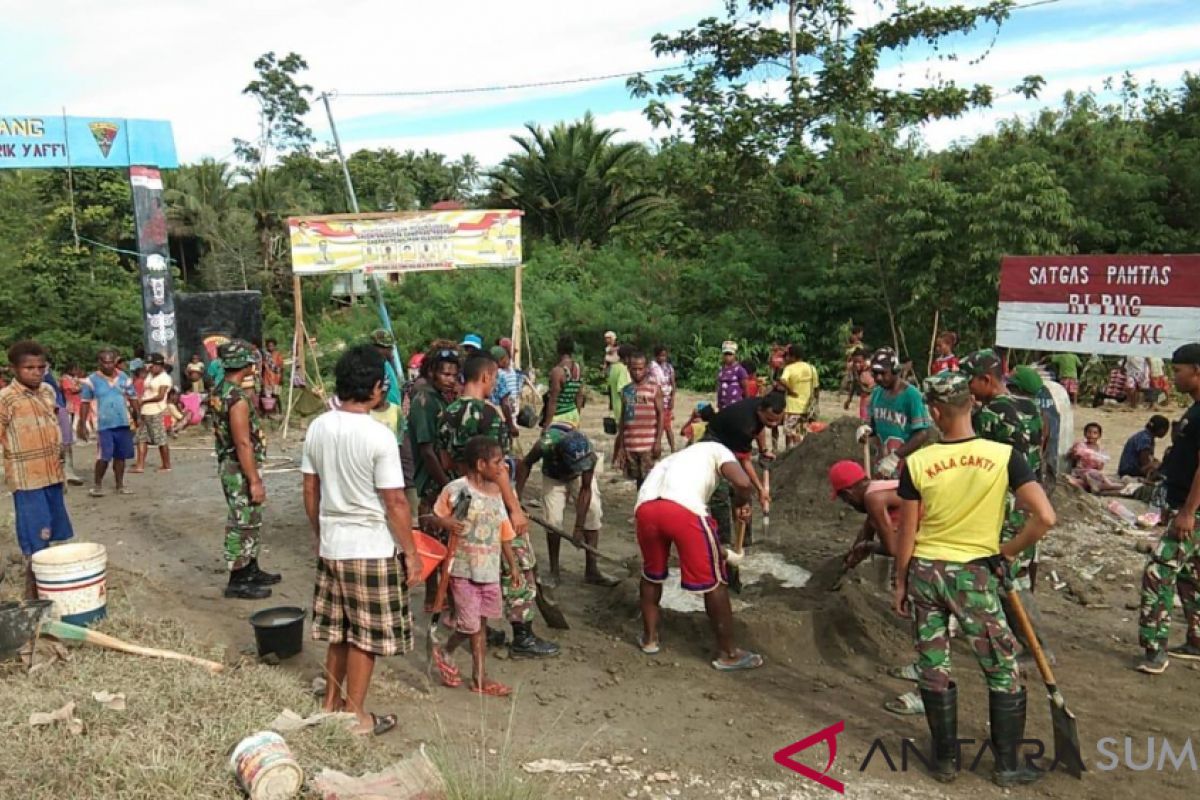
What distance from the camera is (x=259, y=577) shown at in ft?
22.2

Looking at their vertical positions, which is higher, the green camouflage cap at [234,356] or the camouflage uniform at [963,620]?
the green camouflage cap at [234,356]

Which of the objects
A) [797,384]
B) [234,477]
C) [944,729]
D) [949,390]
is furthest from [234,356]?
[797,384]

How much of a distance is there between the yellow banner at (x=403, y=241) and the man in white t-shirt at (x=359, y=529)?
10144mm

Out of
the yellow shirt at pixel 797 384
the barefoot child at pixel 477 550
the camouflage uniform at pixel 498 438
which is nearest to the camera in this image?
the barefoot child at pixel 477 550

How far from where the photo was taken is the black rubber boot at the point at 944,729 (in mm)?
4070

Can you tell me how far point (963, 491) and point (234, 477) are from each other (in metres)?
4.68

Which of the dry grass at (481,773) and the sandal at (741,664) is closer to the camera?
the dry grass at (481,773)

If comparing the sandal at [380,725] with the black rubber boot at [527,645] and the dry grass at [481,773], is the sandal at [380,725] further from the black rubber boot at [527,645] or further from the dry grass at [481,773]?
the black rubber boot at [527,645]

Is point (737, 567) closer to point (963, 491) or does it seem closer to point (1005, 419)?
point (1005, 419)

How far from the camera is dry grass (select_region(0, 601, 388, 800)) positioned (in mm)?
3467

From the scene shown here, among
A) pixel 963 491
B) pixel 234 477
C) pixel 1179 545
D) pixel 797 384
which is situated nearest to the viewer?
pixel 963 491

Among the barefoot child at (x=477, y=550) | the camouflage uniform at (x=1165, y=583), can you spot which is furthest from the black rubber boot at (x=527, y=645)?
the camouflage uniform at (x=1165, y=583)

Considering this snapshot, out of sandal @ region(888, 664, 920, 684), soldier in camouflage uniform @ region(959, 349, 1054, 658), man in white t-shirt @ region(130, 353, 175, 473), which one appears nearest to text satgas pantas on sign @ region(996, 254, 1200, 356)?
soldier in camouflage uniform @ region(959, 349, 1054, 658)

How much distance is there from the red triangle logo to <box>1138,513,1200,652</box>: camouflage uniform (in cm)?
204
